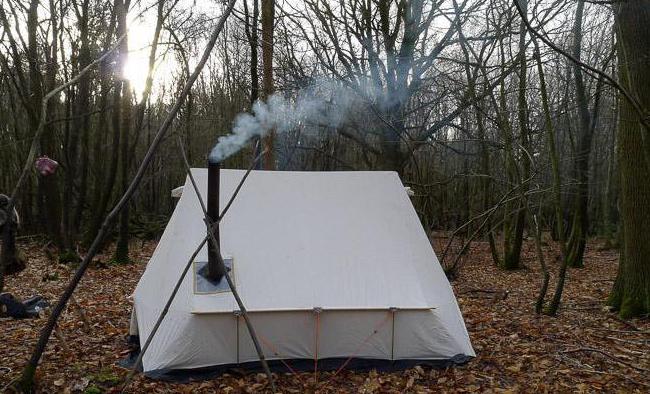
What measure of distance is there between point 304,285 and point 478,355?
1.76m

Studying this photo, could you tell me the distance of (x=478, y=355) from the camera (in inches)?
187

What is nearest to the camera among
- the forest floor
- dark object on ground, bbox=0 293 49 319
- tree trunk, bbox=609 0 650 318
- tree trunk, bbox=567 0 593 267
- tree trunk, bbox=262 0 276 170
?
the forest floor

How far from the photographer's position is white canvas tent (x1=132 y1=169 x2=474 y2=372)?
14.0ft

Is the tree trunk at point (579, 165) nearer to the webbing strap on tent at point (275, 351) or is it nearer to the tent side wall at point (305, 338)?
the tent side wall at point (305, 338)

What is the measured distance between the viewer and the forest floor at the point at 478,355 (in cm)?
404

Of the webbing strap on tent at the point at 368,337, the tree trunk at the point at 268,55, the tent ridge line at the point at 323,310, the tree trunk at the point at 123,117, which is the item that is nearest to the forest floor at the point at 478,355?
the webbing strap on tent at the point at 368,337

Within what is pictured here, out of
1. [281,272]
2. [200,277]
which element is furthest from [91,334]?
[281,272]

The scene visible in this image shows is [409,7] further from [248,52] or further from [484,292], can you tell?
[248,52]

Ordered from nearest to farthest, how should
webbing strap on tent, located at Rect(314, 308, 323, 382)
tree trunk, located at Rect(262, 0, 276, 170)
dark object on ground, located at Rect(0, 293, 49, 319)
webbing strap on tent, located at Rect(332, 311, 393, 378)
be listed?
webbing strap on tent, located at Rect(314, 308, 323, 382)
webbing strap on tent, located at Rect(332, 311, 393, 378)
dark object on ground, located at Rect(0, 293, 49, 319)
tree trunk, located at Rect(262, 0, 276, 170)

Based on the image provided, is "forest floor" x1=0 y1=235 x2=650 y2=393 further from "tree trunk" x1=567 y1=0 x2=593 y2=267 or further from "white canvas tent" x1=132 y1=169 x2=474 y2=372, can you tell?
"tree trunk" x1=567 y1=0 x2=593 y2=267

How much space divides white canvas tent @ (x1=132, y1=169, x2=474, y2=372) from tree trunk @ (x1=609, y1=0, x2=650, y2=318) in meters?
2.33

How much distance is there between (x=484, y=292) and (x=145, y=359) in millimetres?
5277

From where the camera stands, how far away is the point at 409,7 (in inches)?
363

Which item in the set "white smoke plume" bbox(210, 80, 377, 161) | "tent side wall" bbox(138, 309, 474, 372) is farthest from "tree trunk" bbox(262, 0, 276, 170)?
"tent side wall" bbox(138, 309, 474, 372)
